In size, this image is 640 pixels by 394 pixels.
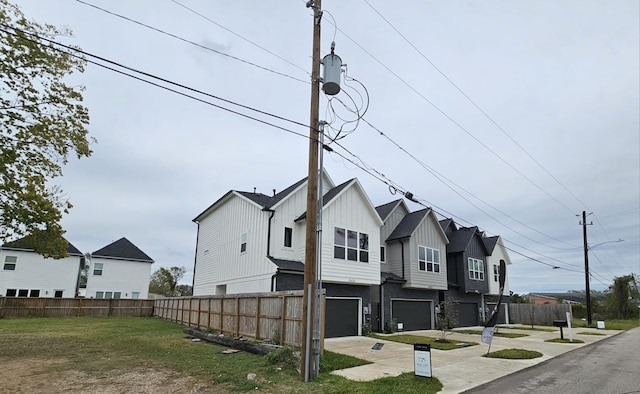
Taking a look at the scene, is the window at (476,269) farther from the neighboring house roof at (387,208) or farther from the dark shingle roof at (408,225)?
the neighboring house roof at (387,208)

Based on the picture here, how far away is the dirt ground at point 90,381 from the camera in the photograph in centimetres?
795

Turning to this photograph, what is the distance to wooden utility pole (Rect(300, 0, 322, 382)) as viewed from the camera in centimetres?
908

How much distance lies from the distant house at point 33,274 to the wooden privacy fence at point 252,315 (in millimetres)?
19548

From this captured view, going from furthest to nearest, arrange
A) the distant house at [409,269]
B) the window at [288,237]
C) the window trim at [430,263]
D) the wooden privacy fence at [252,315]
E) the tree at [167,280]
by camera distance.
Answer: the tree at [167,280]
the window trim at [430,263]
the distant house at [409,269]
the window at [288,237]
the wooden privacy fence at [252,315]

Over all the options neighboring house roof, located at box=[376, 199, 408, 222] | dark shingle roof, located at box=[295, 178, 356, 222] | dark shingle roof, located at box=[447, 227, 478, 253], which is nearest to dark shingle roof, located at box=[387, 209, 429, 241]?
neighboring house roof, located at box=[376, 199, 408, 222]

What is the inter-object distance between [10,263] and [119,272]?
8386mm

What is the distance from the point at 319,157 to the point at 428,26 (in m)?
5.50

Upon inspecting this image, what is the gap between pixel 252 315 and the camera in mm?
14266

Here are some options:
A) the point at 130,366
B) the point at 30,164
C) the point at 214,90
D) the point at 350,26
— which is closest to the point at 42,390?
the point at 130,366

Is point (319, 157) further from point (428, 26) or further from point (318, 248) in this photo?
A: point (428, 26)

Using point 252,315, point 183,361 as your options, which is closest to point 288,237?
point 252,315

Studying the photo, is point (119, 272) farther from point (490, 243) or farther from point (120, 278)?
point (490, 243)

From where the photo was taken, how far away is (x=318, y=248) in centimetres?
970

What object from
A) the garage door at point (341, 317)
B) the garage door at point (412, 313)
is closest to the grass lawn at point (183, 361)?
the garage door at point (341, 317)
